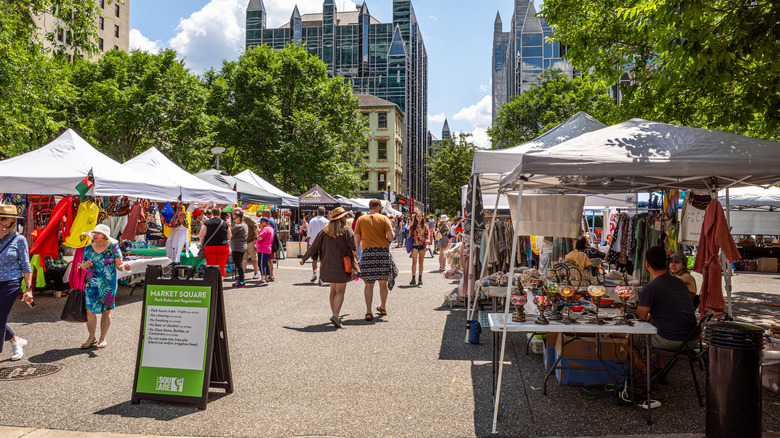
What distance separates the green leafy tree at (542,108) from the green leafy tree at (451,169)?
1175 cm

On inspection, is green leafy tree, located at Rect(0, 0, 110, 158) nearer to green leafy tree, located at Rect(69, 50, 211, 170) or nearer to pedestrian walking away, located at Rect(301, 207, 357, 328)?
pedestrian walking away, located at Rect(301, 207, 357, 328)

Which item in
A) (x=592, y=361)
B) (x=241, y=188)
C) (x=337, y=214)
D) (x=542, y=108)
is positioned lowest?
(x=592, y=361)

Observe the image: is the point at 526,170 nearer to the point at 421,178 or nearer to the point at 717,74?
the point at 717,74

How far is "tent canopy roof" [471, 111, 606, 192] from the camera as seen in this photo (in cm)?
768

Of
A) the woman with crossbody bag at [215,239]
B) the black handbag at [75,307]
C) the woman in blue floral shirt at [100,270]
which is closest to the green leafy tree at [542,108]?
the woman with crossbody bag at [215,239]

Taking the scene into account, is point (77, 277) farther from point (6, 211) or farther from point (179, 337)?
point (179, 337)

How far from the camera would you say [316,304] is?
35.3 ft

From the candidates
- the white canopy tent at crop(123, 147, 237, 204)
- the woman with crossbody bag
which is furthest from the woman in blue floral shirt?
the white canopy tent at crop(123, 147, 237, 204)

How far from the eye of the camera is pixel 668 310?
5.28 meters

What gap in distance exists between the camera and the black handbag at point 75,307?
21.4 ft

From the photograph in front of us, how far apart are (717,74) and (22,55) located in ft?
52.2

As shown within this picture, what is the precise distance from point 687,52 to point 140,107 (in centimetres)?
3014

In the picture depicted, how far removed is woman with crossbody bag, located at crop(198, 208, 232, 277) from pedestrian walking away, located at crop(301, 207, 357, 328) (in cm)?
430

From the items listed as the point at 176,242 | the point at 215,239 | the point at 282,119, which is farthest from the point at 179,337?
the point at 282,119
